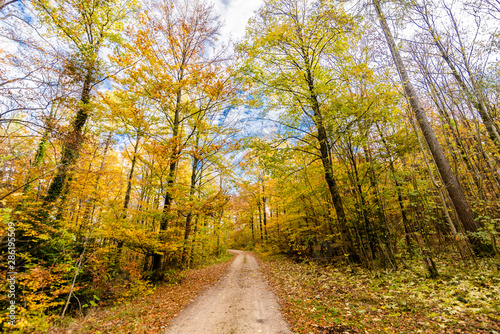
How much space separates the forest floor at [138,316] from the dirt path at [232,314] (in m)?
0.39

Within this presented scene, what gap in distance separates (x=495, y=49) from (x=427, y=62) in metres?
1.62

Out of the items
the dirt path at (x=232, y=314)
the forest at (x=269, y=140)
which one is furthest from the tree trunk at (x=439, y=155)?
the dirt path at (x=232, y=314)

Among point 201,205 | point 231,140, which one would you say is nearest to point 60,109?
point 201,205

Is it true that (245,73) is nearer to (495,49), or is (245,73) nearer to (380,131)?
(380,131)

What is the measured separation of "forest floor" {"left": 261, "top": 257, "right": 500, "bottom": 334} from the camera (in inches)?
140

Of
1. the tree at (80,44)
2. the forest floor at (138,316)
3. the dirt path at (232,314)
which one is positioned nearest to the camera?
the dirt path at (232,314)

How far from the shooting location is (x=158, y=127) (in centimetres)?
908

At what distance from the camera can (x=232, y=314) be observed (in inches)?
201

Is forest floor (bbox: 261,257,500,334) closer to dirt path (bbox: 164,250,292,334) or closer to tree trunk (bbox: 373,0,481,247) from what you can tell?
dirt path (bbox: 164,250,292,334)

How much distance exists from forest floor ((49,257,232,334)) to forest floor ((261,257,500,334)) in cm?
Answer: 329

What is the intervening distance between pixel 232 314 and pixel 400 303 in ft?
13.8

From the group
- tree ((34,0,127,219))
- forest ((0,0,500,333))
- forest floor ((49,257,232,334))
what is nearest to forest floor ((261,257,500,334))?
forest ((0,0,500,333))

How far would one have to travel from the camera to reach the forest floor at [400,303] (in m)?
3.55

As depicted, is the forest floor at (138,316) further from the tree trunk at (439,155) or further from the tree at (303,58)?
the tree trunk at (439,155)
